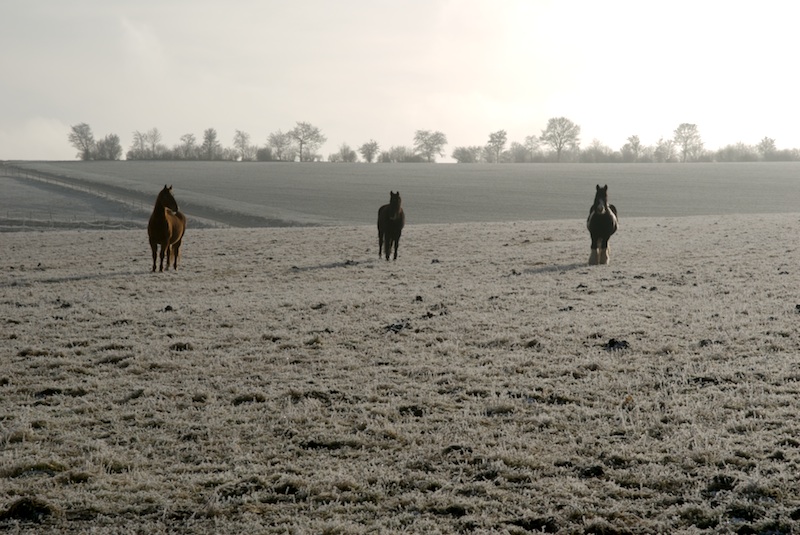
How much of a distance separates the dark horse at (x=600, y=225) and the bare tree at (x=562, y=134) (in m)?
103

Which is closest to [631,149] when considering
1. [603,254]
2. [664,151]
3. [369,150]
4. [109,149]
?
[664,151]

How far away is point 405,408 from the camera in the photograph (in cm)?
678

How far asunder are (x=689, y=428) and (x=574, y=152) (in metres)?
117

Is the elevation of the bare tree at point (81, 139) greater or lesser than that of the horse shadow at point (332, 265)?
greater

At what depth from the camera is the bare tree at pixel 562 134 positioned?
118m

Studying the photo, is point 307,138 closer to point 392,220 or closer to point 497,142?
point 497,142

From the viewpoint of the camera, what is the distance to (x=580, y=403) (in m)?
6.90

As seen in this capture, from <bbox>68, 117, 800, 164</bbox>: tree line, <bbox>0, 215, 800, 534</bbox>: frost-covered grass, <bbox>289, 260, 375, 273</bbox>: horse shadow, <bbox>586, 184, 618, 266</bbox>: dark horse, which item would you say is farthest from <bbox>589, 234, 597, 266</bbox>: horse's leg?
<bbox>68, 117, 800, 164</bbox>: tree line

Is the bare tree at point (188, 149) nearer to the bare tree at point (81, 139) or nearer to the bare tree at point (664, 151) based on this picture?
the bare tree at point (81, 139)

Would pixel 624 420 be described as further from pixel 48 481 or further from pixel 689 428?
pixel 48 481

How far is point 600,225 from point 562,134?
104334mm

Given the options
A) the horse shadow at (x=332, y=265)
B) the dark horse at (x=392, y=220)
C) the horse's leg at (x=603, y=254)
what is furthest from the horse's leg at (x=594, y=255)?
the horse shadow at (x=332, y=265)

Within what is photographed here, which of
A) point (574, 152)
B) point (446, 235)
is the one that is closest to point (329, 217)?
point (446, 235)

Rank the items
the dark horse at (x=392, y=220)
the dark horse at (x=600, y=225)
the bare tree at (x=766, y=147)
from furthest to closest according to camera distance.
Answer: the bare tree at (x=766, y=147)
the dark horse at (x=392, y=220)
the dark horse at (x=600, y=225)
